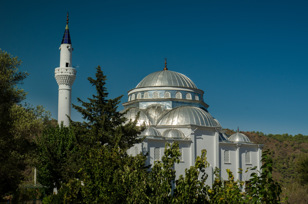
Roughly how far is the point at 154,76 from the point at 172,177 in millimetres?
30609

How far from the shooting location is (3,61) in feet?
65.9

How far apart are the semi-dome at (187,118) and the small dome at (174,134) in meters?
1.19

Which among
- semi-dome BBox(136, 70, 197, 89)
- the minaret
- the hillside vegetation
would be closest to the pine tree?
the minaret

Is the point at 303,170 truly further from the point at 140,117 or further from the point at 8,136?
the point at 8,136

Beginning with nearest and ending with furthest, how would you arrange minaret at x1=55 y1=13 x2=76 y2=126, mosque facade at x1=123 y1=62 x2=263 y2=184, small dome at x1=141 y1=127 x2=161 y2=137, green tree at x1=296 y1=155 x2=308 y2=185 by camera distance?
small dome at x1=141 y1=127 x2=161 y2=137
mosque facade at x1=123 y1=62 x2=263 y2=184
minaret at x1=55 y1=13 x2=76 y2=126
green tree at x1=296 y1=155 x2=308 y2=185

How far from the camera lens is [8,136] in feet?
60.2

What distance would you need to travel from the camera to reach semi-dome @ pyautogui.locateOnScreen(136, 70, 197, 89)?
125 ft

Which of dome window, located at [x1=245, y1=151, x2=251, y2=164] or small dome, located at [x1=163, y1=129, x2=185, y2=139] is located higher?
small dome, located at [x1=163, y1=129, x2=185, y2=139]

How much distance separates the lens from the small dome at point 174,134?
30906 millimetres

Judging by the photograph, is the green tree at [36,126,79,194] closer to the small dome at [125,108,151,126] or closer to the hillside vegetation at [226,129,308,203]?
the small dome at [125,108,151,126]

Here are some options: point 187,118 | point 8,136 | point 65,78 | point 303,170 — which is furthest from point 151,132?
point 303,170

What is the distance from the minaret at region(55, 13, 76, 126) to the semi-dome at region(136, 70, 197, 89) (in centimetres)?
738

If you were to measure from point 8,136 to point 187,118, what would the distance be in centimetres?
1710

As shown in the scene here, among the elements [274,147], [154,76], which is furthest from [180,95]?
[274,147]
